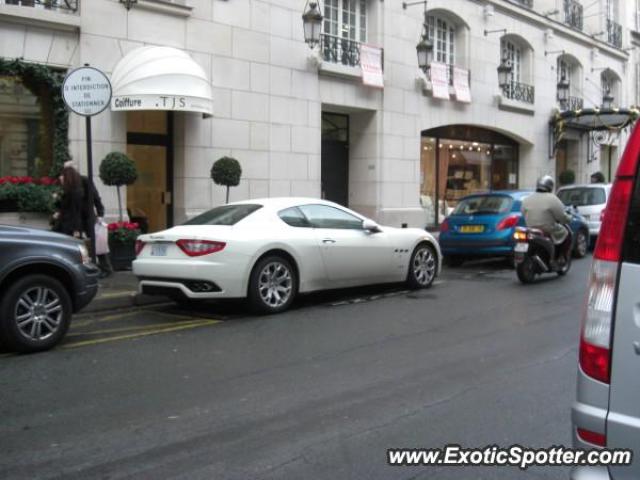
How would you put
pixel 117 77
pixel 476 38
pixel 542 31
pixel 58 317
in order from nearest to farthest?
1. pixel 58 317
2. pixel 117 77
3. pixel 476 38
4. pixel 542 31

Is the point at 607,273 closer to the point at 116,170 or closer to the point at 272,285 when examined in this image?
the point at 272,285

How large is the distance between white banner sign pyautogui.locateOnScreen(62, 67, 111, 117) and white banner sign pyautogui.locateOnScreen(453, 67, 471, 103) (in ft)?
43.0

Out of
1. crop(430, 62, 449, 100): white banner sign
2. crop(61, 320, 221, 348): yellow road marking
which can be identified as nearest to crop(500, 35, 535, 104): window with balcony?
crop(430, 62, 449, 100): white banner sign

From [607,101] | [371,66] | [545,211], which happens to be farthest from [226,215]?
[607,101]

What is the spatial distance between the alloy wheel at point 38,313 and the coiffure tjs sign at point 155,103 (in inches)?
249

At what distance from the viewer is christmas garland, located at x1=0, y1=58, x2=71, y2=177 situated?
11.9 meters

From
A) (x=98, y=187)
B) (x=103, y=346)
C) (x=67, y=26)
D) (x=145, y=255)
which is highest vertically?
(x=67, y=26)

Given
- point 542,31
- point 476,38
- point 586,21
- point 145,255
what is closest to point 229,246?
point 145,255

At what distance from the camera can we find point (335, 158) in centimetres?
1878

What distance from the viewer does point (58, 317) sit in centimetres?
685

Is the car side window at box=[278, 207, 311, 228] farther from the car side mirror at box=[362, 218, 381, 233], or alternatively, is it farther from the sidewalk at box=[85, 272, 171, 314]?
the sidewalk at box=[85, 272, 171, 314]

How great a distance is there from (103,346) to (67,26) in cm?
726

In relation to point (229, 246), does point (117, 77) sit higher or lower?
higher

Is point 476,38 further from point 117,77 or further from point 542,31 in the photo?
point 117,77
